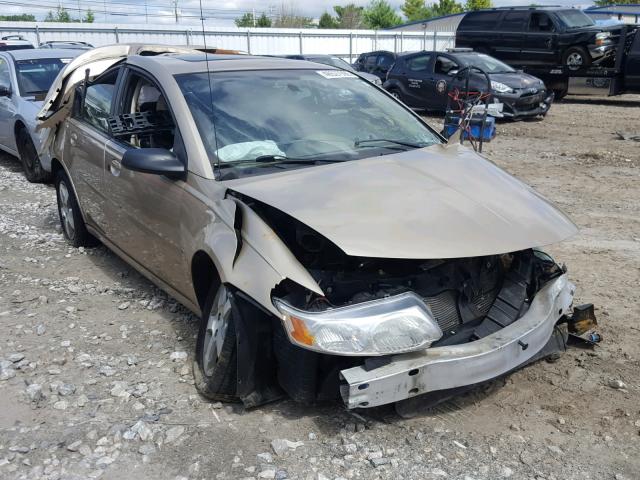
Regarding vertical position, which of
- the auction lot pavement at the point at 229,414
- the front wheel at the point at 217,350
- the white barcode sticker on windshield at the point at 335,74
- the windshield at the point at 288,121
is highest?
the white barcode sticker on windshield at the point at 335,74

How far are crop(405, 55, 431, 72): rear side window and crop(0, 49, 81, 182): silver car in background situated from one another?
29.3ft

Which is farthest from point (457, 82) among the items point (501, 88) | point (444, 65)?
point (444, 65)

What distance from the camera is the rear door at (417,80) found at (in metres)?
15.6

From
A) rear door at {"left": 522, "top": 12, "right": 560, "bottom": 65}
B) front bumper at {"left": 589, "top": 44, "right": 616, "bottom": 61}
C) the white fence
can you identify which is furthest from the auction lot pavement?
the white fence

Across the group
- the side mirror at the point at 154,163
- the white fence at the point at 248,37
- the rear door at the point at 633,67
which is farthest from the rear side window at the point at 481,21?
the side mirror at the point at 154,163

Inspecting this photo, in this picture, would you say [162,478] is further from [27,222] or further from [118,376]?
[27,222]

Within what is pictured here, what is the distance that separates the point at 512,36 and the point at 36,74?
47.9 ft

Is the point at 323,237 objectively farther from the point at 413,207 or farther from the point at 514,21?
the point at 514,21

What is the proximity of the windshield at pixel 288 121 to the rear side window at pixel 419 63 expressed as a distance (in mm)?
11846

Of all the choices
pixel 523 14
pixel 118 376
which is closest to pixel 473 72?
pixel 523 14

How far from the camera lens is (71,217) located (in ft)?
19.2

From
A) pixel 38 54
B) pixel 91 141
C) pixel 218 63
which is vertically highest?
pixel 218 63

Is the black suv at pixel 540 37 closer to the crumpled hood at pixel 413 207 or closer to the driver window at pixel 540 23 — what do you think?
the driver window at pixel 540 23

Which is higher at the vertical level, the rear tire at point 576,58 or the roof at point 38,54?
the roof at point 38,54
